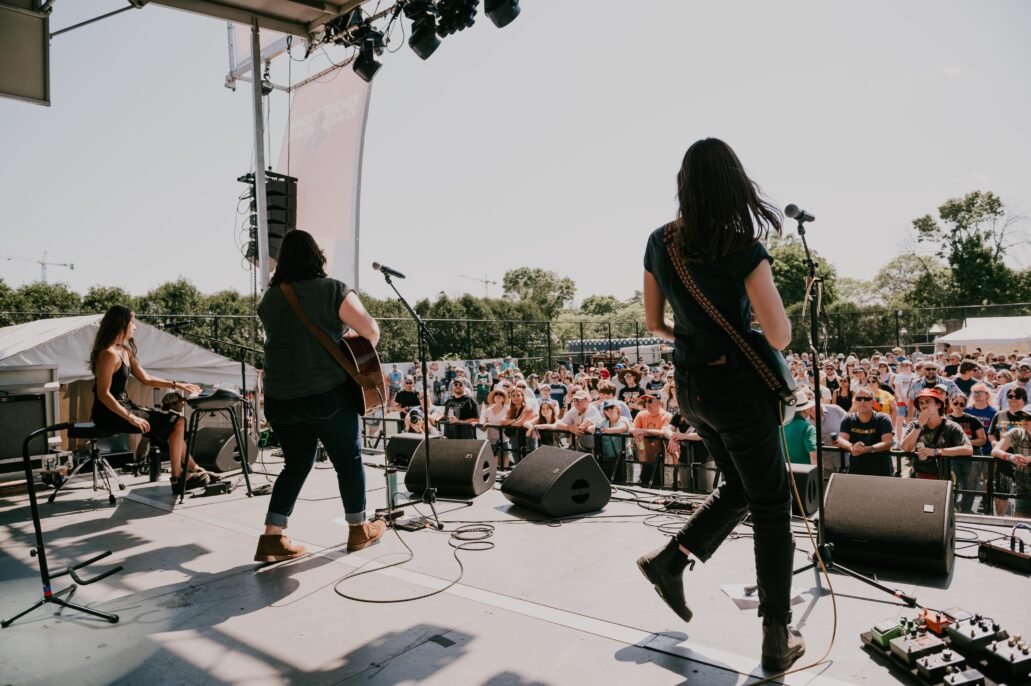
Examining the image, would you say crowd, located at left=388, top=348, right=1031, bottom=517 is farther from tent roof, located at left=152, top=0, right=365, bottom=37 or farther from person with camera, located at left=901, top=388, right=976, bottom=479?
tent roof, located at left=152, top=0, right=365, bottom=37

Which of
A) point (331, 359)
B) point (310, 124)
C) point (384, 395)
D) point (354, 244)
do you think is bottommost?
point (384, 395)

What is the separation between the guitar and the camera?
11.5 ft

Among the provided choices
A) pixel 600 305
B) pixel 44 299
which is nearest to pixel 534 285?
pixel 600 305

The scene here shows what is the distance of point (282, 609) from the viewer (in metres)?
2.89

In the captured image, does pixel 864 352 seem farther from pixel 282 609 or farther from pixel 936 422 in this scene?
pixel 282 609

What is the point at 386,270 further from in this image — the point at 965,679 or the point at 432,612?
the point at 965,679

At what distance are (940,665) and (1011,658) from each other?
0.22m

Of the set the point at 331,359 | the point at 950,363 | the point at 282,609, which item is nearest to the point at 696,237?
the point at 331,359

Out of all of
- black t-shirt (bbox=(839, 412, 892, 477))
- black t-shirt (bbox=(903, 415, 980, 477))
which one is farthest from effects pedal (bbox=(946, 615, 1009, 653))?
black t-shirt (bbox=(903, 415, 980, 477))

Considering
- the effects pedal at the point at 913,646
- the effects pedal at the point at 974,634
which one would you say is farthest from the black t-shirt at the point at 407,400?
the effects pedal at the point at 974,634

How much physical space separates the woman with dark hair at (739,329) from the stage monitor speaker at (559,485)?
2.27m

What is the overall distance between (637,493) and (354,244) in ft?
12.8

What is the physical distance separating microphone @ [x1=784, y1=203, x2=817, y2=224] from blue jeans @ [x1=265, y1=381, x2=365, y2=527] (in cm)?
259

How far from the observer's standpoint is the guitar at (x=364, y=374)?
350 centimetres
